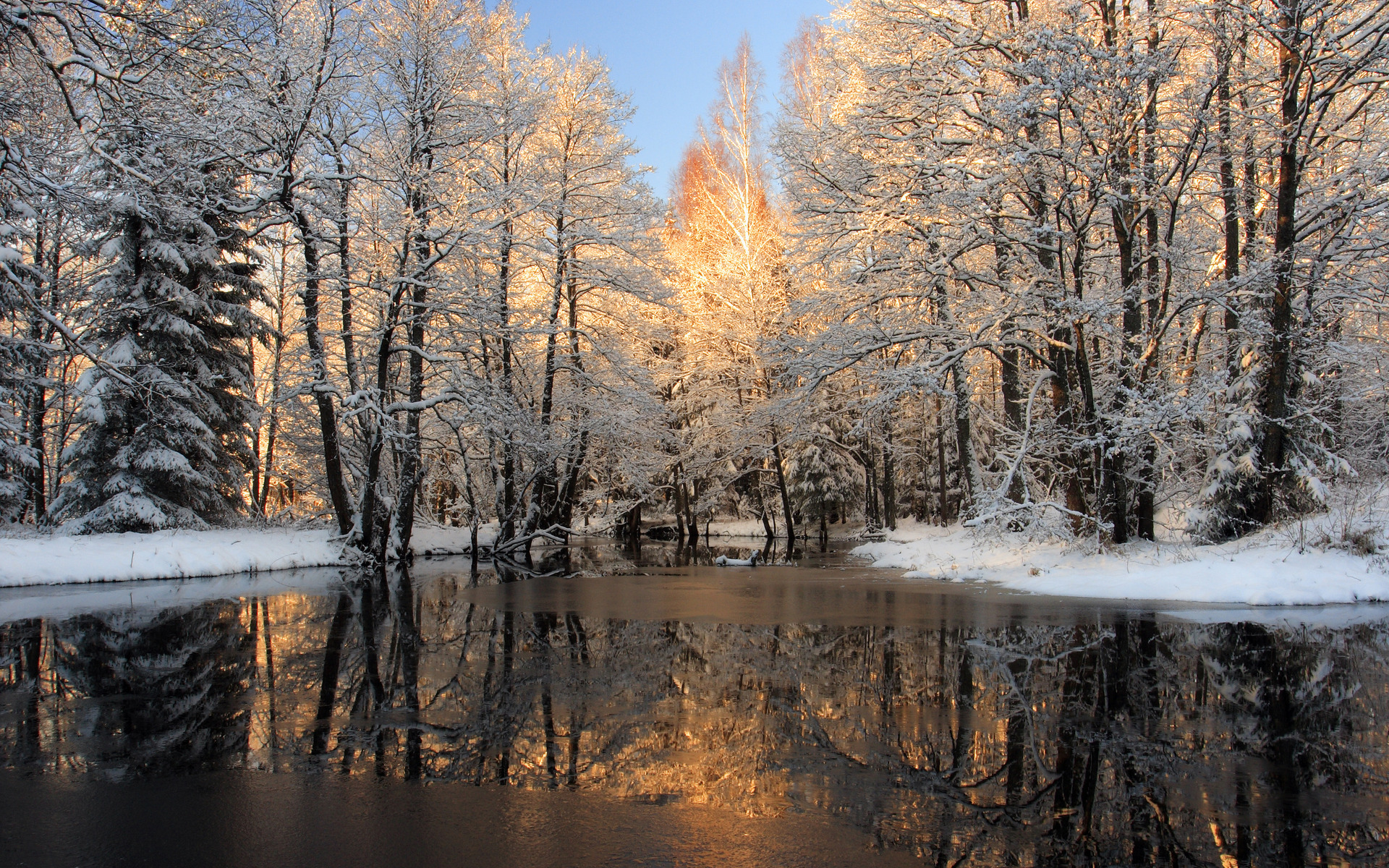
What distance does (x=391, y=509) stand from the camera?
21.2m

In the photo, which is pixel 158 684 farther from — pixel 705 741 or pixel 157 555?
pixel 157 555

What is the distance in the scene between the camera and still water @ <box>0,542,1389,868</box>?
3639 millimetres

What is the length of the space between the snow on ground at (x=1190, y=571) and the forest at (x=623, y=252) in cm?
87

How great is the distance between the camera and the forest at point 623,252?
40.4 feet

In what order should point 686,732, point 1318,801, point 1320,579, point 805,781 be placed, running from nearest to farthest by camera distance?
point 1318,801 < point 805,781 < point 686,732 < point 1320,579

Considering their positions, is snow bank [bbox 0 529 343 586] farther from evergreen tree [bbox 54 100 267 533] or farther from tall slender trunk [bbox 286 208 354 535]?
evergreen tree [bbox 54 100 267 533]

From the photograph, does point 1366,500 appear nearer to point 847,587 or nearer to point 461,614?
point 847,587

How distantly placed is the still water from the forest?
3921mm

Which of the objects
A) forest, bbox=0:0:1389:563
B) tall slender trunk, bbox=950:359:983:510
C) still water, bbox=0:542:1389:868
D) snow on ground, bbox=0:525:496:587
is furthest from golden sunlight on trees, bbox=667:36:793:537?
still water, bbox=0:542:1389:868

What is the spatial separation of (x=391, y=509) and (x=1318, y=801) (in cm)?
2057

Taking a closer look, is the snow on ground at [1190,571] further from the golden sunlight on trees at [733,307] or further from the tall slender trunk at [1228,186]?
the golden sunlight on trees at [733,307]

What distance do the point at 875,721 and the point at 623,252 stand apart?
21445mm

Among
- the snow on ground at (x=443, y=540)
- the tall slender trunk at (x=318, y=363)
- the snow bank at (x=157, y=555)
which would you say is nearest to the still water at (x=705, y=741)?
the snow bank at (x=157, y=555)

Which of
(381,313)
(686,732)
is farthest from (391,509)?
(686,732)
